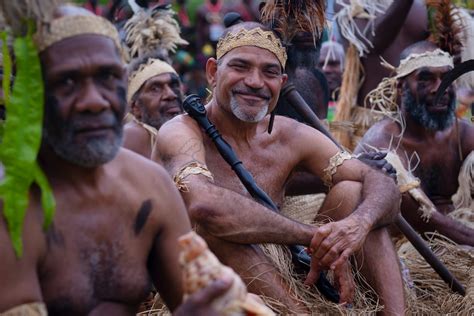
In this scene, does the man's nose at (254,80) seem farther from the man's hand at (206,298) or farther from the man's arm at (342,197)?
the man's hand at (206,298)

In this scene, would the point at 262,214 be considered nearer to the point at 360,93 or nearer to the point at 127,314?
the point at 127,314

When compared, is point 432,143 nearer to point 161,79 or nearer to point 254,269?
point 161,79

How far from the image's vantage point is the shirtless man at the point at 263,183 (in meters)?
4.37

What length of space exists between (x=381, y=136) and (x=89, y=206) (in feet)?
11.8

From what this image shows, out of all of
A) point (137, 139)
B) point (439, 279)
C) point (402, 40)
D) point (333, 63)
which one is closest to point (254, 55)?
point (439, 279)

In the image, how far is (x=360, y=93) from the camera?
26.7 feet

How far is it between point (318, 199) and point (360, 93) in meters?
2.63

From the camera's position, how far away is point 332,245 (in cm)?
435

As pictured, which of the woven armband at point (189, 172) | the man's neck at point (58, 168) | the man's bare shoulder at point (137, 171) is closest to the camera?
the man's neck at point (58, 168)

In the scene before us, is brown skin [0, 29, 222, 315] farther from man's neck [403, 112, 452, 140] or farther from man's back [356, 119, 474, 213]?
man's neck [403, 112, 452, 140]

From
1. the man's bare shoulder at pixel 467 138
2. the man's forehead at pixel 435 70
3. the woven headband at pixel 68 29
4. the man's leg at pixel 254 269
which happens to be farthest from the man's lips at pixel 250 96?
the man's bare shoulder at pixel 467 138

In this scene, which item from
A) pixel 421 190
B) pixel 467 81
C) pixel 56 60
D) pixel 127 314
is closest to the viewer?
pixel 56 60

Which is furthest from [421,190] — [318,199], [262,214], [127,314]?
[127,314]

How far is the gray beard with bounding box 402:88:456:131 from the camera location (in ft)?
21.4
